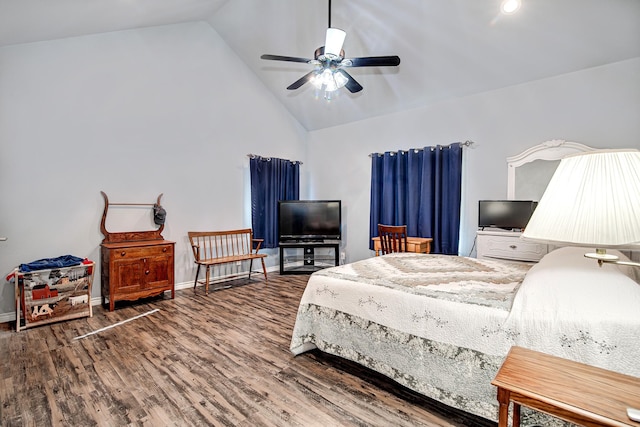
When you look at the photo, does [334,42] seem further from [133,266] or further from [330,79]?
[133,266]

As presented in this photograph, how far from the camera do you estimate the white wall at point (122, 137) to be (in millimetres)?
3205

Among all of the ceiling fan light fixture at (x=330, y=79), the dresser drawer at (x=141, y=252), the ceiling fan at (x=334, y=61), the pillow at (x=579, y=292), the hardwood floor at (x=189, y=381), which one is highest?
the ceiling fan at (x=334, y=61)

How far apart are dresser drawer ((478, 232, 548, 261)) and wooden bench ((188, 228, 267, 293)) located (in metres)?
3.12

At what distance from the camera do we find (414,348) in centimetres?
179

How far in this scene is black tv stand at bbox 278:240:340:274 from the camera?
5.21 meters

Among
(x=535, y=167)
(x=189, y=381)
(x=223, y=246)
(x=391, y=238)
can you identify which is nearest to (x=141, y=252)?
(x=223, y=246)

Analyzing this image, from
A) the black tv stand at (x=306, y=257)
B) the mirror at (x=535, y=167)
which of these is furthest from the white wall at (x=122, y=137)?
the mirror at (x=535, y=167)

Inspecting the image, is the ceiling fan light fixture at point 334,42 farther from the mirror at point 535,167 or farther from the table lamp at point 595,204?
the mirror at point 535,167

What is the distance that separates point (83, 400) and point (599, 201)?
279 cm

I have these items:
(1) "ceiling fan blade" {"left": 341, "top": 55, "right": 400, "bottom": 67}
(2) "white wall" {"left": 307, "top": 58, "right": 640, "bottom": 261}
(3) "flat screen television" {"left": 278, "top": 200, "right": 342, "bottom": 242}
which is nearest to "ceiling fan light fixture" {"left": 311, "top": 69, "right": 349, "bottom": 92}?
(1) "ceiling fan blade" {"left": 341, "top": 55, "right": 400, "bottom": 67}

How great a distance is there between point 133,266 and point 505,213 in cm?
454

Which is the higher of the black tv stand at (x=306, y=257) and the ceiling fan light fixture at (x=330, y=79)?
the ceiling fan light fixture at (x=330, y=79)

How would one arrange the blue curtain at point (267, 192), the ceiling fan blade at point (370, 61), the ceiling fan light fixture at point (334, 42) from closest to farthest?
the ceiling fan light fixture at point (334, 42)
the ceiling fan blade at point (370, 61)
the blue curtain at point (267, 192)

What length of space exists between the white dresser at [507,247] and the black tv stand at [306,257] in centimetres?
231
